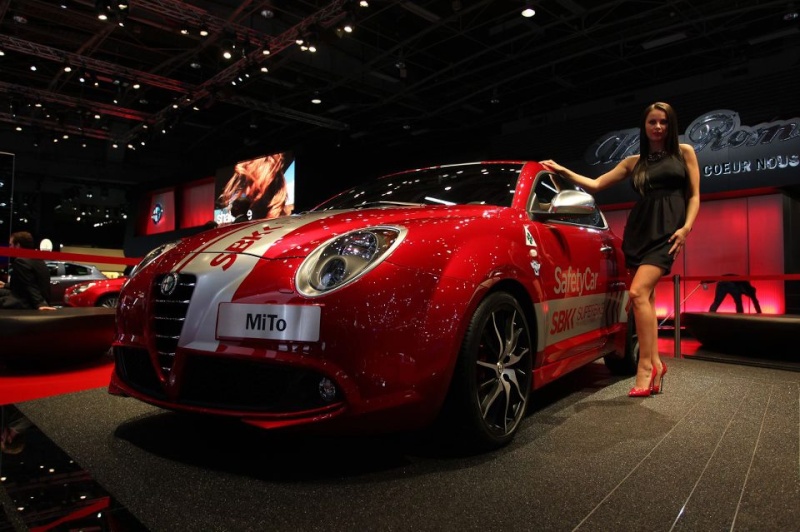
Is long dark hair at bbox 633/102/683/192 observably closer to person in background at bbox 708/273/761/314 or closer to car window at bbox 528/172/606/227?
car window at bbox 528/172/606/227

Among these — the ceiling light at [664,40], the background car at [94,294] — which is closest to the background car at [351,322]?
the background car at [94,294]

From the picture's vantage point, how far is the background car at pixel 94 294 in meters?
7.76

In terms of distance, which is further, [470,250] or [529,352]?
[529,352]

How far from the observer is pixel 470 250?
188 cm

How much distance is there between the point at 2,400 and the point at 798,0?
33.7 ft

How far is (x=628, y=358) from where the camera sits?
137 inches

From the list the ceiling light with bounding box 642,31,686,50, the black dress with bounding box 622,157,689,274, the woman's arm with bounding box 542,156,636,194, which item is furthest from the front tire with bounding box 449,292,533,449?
the ceiling light with bounding box 642,31,686,50

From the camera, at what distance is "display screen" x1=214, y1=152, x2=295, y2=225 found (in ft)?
44.4

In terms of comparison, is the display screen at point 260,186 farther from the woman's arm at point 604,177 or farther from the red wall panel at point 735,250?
the woman's arm at point 604,177

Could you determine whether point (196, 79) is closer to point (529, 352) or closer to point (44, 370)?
point (44, 370)

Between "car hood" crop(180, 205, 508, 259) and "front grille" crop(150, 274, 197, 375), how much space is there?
17 cm

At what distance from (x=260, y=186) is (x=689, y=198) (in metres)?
12.8

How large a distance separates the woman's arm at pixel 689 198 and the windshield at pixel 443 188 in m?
0.90

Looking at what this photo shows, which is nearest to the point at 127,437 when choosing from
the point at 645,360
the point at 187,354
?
the point at 187,354
